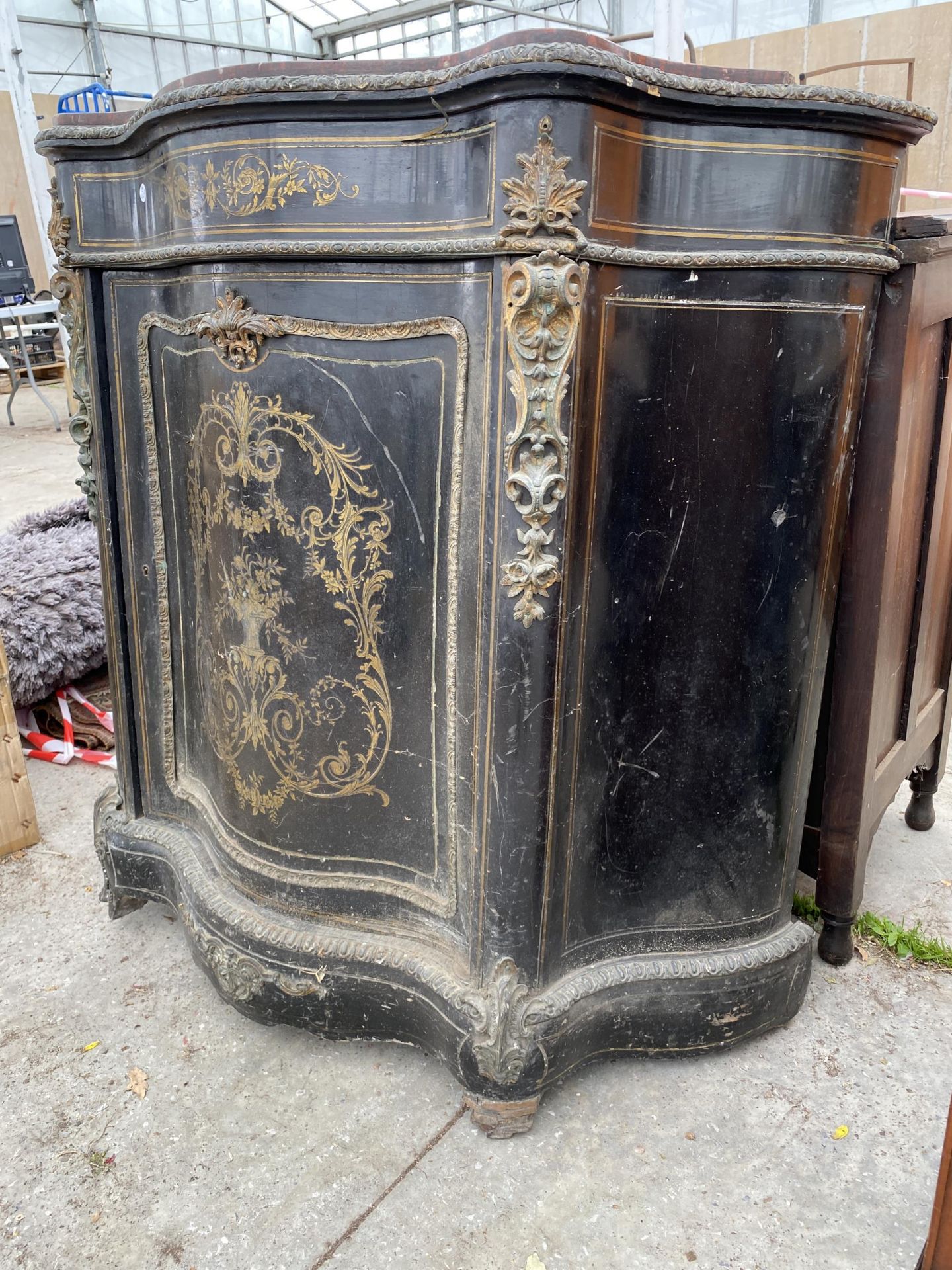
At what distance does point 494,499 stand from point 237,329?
51 cm

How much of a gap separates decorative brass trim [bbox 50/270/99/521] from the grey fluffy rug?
0.90 m

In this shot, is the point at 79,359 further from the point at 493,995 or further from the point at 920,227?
the point at 920,227

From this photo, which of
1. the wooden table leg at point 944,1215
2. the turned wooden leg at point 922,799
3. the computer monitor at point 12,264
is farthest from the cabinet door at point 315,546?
the computer monitor at point 12,264

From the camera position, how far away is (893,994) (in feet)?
6.24

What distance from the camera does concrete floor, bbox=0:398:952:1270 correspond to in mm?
1403

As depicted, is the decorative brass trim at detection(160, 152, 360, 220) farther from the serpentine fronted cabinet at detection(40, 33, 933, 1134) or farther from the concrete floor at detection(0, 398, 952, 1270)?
the concrete floor at detection(0, 398, 952, 1270)

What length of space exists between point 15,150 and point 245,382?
15011 millimetres

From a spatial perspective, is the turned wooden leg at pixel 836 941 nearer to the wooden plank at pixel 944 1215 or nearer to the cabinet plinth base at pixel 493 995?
the cabinet plinth base at pixel 493 995

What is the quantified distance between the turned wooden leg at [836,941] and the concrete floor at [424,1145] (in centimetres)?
5

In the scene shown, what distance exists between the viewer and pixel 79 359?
1.85m

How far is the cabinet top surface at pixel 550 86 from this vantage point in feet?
3.88

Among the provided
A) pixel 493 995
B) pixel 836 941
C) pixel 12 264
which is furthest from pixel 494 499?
pixel 12 264

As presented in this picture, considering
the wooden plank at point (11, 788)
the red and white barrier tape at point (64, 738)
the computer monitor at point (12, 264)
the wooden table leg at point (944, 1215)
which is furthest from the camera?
the computer monitor at point (12, 264)

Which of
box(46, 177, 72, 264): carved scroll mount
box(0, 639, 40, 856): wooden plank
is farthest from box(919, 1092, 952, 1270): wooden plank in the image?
box(0, 639, 40, 856): wooden plank
